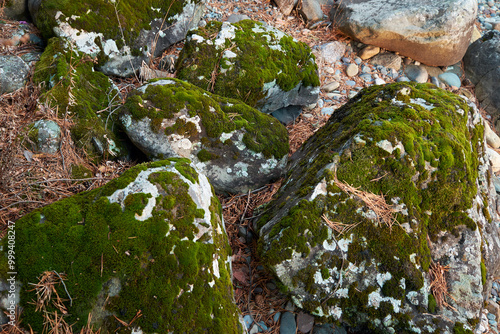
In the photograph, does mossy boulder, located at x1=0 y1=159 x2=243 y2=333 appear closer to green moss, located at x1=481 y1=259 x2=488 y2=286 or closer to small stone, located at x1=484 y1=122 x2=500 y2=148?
green moss, located at x1=481 y1=259 x2=488 y2=286

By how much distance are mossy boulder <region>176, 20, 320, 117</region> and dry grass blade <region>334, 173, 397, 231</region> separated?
2.22m

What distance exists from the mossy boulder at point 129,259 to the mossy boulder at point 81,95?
4.54ft

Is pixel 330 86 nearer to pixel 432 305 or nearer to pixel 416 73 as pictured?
pixel 416 73

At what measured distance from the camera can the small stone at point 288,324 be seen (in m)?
2.73

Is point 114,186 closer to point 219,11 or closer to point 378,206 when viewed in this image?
point 378,206

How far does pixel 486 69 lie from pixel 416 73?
1.56 m

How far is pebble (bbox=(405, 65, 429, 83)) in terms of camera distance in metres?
6.38

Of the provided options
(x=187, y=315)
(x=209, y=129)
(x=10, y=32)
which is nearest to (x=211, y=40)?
(x=209, y=129)

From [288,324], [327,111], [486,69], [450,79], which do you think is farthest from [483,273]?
[486,69]

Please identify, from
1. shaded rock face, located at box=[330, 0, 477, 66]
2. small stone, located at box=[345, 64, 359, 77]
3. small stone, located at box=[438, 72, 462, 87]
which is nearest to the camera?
shaded rock face, located at box=[330, 0, 477, 66]

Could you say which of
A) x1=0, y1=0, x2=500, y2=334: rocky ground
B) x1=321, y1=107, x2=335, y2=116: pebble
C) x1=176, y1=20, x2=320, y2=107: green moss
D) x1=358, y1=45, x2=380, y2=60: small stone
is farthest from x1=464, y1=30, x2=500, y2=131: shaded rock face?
x1=176, y1=20, x2=320, y2=107: green moss

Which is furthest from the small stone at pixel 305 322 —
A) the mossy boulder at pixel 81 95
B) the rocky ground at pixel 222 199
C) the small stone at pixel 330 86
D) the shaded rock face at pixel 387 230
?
the small stone at pixel 330 86

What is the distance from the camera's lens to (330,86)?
5.82 m

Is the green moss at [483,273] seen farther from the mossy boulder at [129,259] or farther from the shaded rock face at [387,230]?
the mossy boulder at [129,259]
